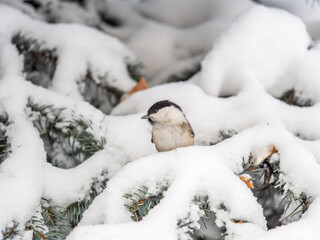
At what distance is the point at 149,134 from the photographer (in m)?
1.02

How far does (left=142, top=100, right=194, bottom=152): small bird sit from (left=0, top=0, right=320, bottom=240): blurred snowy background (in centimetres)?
7

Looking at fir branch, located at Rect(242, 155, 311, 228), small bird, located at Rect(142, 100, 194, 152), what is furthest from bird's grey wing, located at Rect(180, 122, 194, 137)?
fir branch, located at Rect(242, 155, 311, 228)

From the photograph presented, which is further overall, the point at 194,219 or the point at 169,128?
the point at 169,128

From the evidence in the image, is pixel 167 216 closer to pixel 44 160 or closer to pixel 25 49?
pixel 44 160

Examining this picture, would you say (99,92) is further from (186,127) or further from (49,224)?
(49,224)

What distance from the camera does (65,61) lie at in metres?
1.19

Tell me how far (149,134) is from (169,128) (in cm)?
11

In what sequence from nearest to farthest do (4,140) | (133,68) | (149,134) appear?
1. (4,140)
2. (149,134)
3. (133,68)

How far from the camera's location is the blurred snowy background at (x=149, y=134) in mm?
713

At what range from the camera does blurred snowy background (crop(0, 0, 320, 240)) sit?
28.1 inches

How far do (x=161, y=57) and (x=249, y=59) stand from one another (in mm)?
596

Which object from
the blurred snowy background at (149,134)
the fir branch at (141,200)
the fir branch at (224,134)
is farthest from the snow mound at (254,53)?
the fir branch at (141,200)

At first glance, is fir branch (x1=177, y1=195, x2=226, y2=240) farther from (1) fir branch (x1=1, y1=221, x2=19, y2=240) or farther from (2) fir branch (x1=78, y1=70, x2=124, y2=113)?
(2) fir branch (x1=78, y1=70, x2=124, y2=113)

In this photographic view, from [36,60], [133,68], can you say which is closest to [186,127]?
[133,68]
